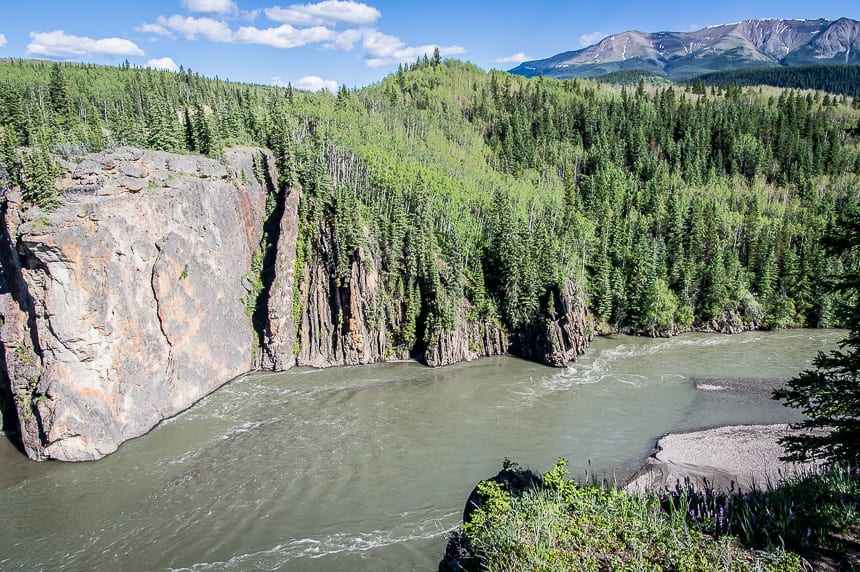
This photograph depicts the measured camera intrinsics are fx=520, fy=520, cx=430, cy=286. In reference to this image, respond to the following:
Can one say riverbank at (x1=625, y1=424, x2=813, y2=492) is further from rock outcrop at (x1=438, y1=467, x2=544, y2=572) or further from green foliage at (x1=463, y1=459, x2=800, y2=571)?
green foliage at (x1=463, y1=459, x2=800, y2=571)

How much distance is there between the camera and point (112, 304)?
39844 mm

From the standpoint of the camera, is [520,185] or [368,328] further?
[520,185]

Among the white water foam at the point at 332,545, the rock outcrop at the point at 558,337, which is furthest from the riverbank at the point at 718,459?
the rock outcrop at the point at 558,337

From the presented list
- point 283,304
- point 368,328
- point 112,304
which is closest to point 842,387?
point 112,304

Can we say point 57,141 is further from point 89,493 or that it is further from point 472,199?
point 472,199

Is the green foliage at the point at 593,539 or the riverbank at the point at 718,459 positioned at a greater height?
the green foliage at the point at 593,539

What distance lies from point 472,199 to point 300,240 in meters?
26.9

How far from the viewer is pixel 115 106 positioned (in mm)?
90938

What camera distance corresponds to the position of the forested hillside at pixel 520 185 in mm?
57719

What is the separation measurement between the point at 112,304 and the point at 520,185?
6913cm

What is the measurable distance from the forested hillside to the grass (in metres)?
31.0

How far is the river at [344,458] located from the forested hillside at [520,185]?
34.8 ft

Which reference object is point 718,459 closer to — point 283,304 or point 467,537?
point 467,537

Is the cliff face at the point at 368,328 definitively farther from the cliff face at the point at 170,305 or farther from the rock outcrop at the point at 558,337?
the cliff face at the point at 170,305
